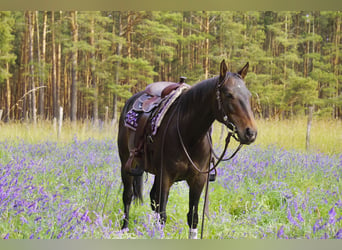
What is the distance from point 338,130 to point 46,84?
286cm

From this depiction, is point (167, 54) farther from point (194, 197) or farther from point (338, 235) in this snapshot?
point (338, 235)

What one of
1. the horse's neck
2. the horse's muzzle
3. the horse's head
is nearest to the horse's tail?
the horse's neck

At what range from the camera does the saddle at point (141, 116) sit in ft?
9.97

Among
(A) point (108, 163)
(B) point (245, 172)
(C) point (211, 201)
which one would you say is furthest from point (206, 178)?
(A) point (108, 163)

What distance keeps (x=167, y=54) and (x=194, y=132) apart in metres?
1.46

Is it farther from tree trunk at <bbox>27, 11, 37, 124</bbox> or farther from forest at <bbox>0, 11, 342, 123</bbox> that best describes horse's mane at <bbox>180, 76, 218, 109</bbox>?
tree trunk at <bbox>27, 11, 37, 124</bbox>

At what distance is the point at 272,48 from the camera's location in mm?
3895

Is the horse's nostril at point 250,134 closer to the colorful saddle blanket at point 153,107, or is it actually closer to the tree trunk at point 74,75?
the colorful saddle blanket at point 153,107

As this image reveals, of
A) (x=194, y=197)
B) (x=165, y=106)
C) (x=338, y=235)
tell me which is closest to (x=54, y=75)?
(x=165, y=106)

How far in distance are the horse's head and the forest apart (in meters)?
1.38

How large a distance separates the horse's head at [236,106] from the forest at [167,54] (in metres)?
1.38

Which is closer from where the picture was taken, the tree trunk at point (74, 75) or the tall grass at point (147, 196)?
the tall grass at point (147, 196)

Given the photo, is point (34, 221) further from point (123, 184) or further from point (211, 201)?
point (211, 201)

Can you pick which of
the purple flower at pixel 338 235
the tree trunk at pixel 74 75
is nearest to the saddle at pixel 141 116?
the tree trunk at pixel 74 75
